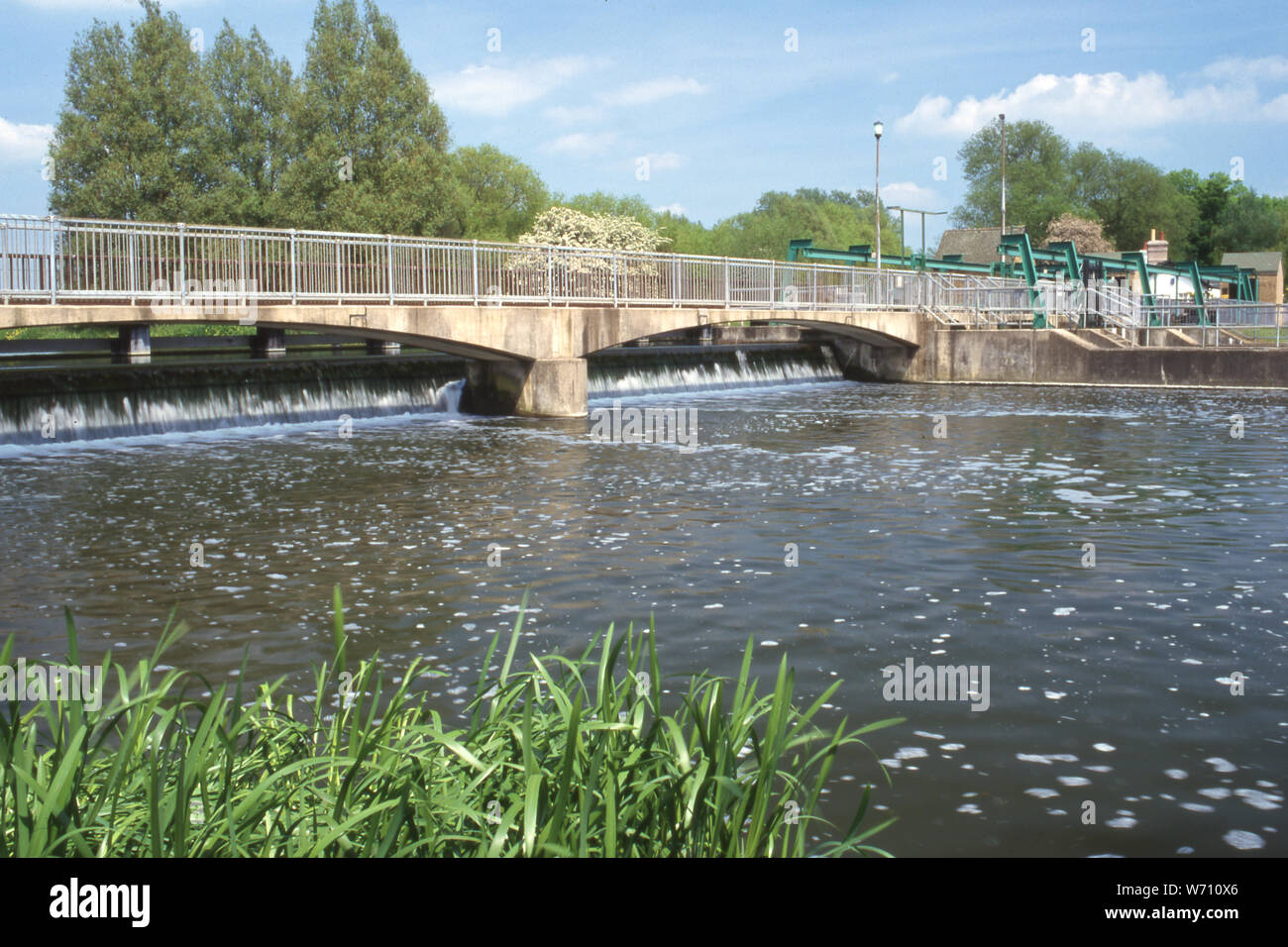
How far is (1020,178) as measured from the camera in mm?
125875

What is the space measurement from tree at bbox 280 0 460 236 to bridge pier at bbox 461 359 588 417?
1274 inches

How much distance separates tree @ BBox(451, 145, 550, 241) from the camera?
8494 cm

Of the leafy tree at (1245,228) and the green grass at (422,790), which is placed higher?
the leafy tree at (1245,228)

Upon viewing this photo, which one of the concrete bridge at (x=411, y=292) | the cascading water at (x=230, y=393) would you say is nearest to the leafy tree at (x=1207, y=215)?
the concrete bridge at (x=411, y=292)

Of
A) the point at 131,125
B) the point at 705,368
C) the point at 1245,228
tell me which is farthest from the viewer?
the point at 1245,228

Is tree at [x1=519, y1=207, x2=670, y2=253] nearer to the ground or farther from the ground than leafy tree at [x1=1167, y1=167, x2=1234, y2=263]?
nearer to the ground

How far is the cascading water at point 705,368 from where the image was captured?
34.6 metres

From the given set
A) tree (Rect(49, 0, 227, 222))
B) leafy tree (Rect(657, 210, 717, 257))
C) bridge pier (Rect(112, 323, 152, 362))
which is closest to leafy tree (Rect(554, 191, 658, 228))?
leafy tree (Rect(657, 210, 717, 257))

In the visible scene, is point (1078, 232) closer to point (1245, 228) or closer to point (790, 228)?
point (1245, 228)

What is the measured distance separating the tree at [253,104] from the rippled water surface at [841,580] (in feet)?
144

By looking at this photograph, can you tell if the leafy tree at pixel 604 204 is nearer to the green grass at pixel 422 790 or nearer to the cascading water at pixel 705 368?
the cascading water at pixel 705 368

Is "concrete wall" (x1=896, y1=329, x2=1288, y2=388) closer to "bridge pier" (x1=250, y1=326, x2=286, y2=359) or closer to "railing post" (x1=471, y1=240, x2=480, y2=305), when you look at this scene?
"railing post" (x1=471, y1=240, x2=480, y2=305)

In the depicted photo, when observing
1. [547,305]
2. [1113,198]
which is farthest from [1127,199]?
[547,305]

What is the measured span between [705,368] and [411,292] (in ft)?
44.5
